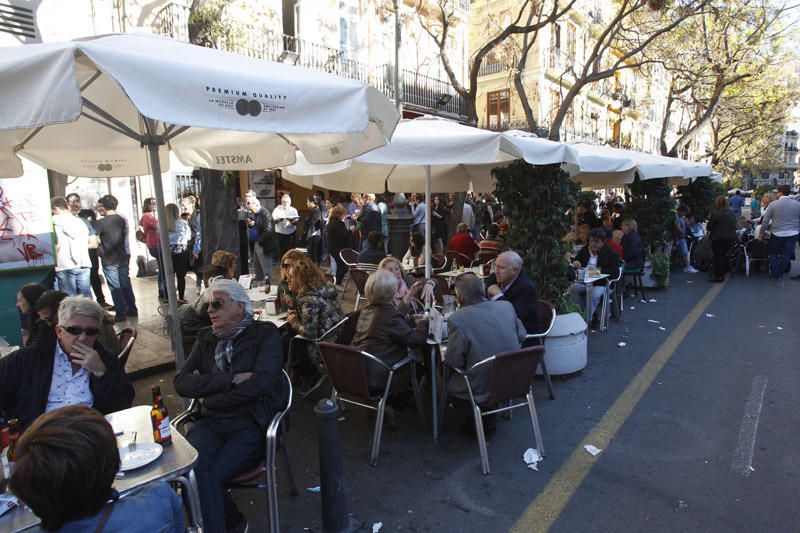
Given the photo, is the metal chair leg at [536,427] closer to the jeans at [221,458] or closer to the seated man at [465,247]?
the jeans at [221,458]

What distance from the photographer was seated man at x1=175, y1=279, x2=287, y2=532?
9.16ft

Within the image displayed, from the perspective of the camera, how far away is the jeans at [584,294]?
7117 mm

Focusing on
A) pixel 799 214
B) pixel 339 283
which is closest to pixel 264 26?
pixel 339 283

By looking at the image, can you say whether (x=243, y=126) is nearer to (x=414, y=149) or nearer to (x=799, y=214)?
(x=414, y=149)

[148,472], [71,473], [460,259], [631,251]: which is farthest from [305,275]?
[631,251]

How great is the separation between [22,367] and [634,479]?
3.89 meters

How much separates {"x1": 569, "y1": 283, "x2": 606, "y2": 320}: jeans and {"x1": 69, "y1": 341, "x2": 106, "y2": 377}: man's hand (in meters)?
5.88

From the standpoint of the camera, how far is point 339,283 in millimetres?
10781

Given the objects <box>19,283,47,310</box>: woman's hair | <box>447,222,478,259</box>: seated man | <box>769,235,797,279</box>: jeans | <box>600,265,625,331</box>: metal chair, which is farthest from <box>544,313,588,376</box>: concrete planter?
<box>769,235,797,279</box>: jeans

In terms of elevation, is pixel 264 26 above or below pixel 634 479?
above

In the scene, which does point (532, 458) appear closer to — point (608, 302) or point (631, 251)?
point (608, 302)

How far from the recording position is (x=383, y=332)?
3986mm

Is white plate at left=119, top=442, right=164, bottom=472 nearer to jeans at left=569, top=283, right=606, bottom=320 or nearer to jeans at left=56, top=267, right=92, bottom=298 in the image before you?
jeans at left=56, top=267, right=92, bottom=298

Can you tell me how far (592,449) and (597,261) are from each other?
4.16m
